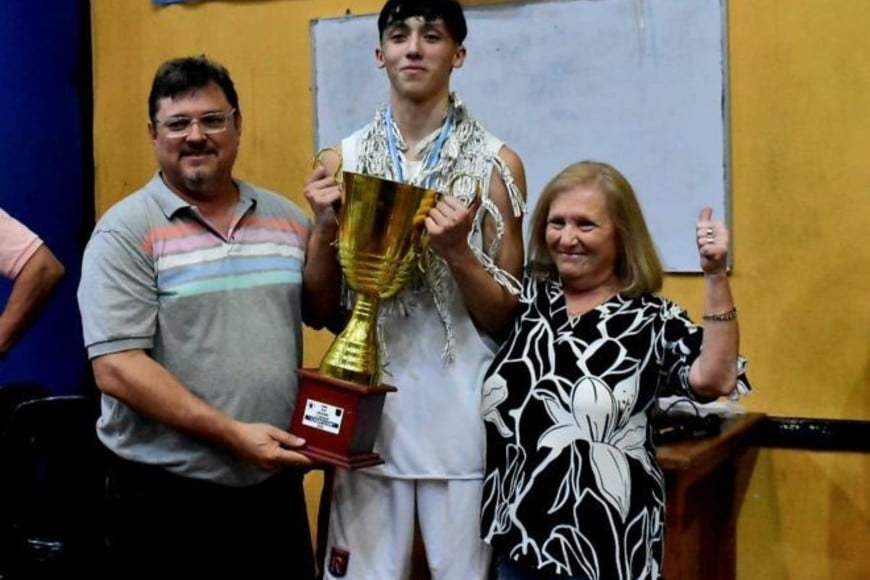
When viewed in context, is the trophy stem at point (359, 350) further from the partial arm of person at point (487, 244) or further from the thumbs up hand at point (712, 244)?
the thumbs up hand at point (712, 244)

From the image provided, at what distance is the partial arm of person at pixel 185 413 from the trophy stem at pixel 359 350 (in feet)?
0.46

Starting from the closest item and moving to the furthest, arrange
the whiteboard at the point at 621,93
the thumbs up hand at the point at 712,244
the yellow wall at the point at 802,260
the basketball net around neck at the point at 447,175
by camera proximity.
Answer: the thumbs up hand at the point at 712,244 < the basketball net around neck at the point at 447,175 < the yellow wall at the point at 802,260 < the whiteboard at the point at 621,93

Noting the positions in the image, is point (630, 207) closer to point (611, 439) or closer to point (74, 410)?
point (611, 439)

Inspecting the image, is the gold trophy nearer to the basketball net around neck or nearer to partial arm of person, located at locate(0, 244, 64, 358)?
the basketball net around neck

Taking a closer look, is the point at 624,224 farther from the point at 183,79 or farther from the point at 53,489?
the point at 53,489

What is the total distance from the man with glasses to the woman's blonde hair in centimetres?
42

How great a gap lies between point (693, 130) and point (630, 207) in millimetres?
975

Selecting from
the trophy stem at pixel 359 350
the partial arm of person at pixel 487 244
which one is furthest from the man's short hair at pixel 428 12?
the trophy stem at pixel 359 350

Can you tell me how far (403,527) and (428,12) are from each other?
0.90 meters

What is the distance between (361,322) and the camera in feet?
5.81

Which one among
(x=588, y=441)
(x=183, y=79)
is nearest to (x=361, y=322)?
(x=588, y=441)

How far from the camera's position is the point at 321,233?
183 centimetres

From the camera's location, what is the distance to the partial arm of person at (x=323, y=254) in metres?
1.77

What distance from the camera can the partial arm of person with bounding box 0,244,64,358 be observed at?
2.60m
